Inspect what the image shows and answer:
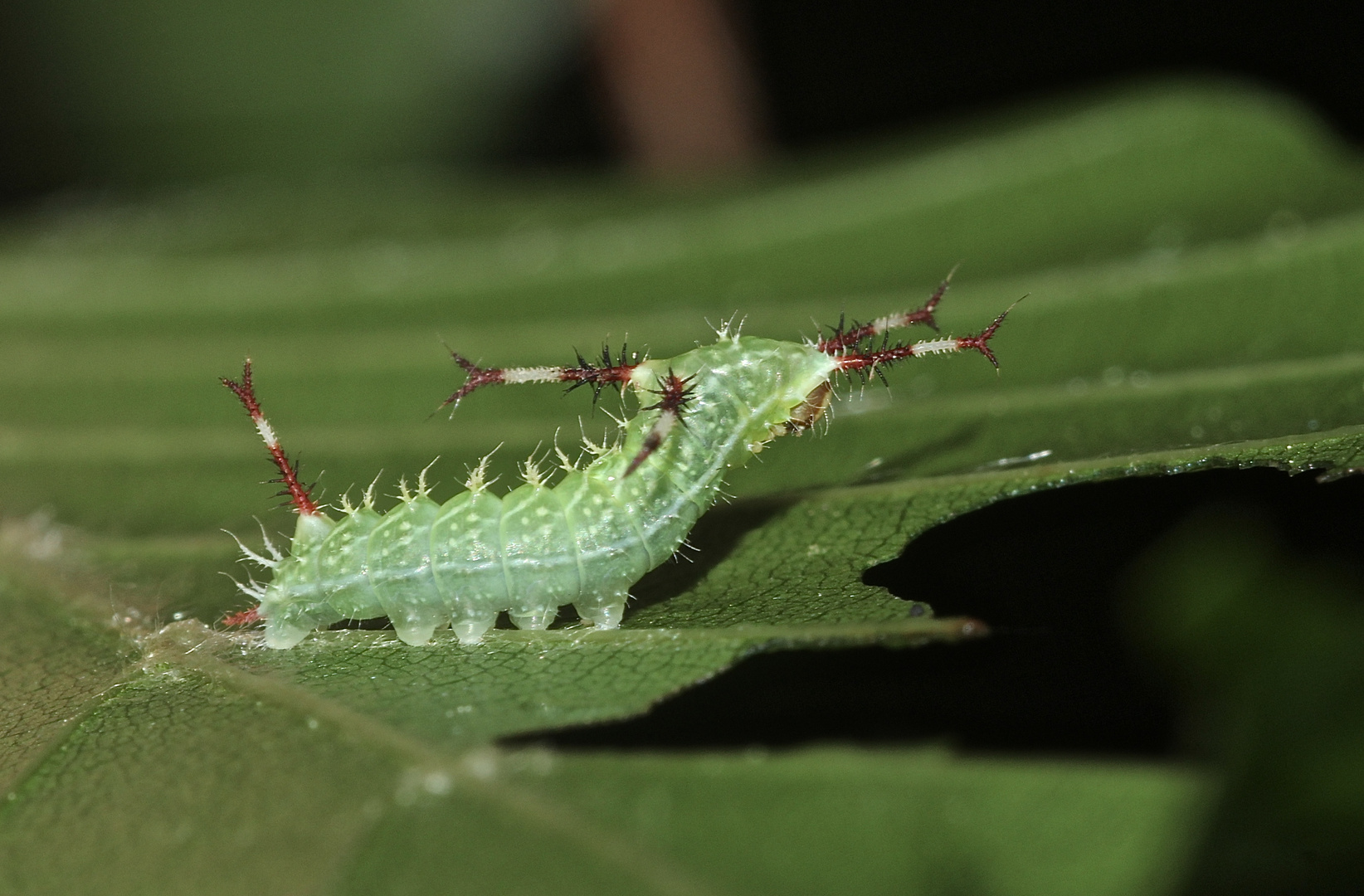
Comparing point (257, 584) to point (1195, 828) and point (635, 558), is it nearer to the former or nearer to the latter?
point (635, 558)

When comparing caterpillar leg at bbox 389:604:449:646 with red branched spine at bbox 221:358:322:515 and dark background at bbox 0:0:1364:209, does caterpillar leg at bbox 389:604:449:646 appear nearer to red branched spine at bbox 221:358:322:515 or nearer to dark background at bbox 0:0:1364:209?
red branched spine at bbox 221:358:322:515

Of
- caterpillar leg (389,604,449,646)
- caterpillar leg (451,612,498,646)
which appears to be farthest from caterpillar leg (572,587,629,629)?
caterpillar leg (389,604,449,646)

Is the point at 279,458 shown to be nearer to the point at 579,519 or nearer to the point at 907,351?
the point at 579,519

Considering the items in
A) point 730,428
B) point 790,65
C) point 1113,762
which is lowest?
point 1113,762

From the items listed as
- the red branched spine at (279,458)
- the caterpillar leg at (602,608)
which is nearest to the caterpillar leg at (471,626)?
the caterpillar leg at (602,608)

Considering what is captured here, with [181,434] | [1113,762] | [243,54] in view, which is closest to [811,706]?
[1113,762]

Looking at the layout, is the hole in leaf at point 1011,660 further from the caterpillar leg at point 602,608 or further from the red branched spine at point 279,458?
the red branched spine at point 279,458
